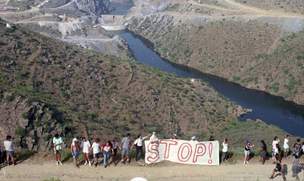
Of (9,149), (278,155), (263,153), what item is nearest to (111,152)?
(9,149)

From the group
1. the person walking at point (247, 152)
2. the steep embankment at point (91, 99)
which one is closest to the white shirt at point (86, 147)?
the person walking at point (247, 152)

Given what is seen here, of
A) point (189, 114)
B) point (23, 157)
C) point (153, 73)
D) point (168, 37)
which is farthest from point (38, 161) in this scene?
point (168, 37)

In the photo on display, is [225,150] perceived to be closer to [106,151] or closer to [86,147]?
[106,151]

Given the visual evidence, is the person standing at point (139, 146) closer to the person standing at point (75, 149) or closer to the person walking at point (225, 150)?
the person standing at point (75, 149)

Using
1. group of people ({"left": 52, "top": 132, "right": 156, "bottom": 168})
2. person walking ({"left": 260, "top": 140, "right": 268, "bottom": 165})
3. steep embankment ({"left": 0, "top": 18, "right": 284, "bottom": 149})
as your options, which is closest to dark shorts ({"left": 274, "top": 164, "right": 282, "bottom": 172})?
person walking ({"left": 260, "top": 140, "right": 268, "bottom": 165})

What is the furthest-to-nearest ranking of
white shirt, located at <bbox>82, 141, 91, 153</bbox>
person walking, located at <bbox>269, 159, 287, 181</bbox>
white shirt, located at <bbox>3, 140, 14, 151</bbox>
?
white shirt, located at <bbox>82, 141, 91, 153</bbox> < person walking, located at <bbox>269, 159, 287, 181</bbox> < white shirt, located at <bbox>3, 140, 14, 151</bbox>

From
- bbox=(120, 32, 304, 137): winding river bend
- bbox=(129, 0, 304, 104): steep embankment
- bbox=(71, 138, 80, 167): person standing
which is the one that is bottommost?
bbox=(120, 32, 304, 137): winding river bend

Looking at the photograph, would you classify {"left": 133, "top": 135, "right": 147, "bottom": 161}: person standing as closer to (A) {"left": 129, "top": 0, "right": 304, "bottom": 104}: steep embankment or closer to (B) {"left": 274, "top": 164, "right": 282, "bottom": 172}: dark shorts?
(B) {"left": 274, "top": 164, "right": 282, "bottom": 172}: dark shorts

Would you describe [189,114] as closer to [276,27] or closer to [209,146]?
[209,146]
